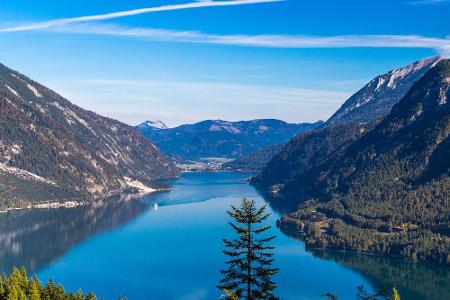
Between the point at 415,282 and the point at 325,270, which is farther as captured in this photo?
the point at 325,270

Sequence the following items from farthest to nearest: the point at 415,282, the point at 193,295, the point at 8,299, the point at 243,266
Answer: the point at 415,282 < the point at 193,295 < the point at 8,299 < the point at 243,266

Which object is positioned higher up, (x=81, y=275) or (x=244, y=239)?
(x=244, y=239)

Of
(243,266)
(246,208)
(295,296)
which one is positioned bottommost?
(295,296)

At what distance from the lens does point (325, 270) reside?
19075cm

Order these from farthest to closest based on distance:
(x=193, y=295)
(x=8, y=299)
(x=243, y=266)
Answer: (x=193, y=295)
(x=8, y=299)
(x=243, y=266)

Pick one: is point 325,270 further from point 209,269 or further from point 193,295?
point 193,295

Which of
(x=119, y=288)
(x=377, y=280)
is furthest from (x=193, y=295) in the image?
(x=377, y=280)

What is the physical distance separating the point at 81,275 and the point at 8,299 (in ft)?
272

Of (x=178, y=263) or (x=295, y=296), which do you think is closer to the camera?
(x=295, y=296)

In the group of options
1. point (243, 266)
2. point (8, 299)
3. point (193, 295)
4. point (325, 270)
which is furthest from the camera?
point (325, 270)

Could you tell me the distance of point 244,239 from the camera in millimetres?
48219

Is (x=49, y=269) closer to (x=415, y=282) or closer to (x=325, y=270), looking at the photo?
(x=325, y=270)

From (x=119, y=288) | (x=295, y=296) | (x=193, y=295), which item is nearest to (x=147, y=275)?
(x=119, y=288)

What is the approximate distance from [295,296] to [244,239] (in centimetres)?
11534
